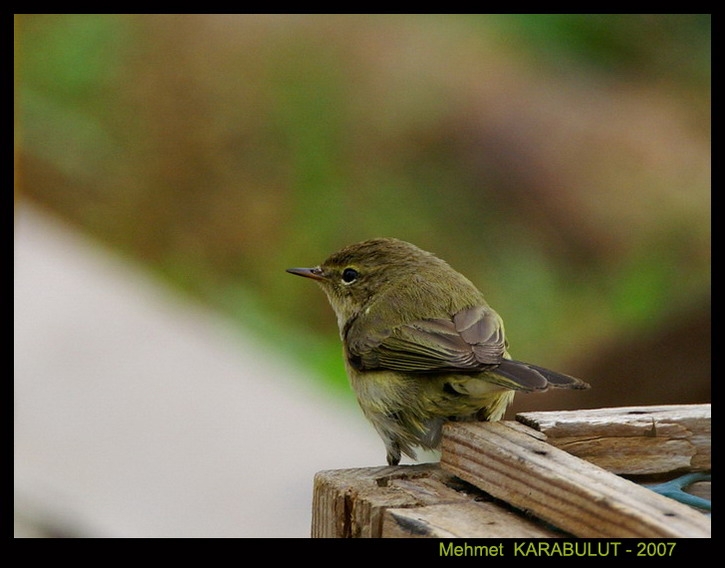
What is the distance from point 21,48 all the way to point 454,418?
24.2ft

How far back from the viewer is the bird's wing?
13.5 feet

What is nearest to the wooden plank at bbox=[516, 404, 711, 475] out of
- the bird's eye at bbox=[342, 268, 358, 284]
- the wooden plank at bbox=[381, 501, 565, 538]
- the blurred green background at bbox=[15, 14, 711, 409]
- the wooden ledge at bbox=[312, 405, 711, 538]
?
the wooden ledge at bbox=[312, 405, 711, 538]

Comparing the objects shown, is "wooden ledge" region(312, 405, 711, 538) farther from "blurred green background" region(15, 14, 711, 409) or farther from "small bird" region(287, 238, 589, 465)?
"blurred green background" region(15, 14, 711, 409)

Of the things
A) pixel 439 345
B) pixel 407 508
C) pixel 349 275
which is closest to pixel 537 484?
pixel 407 508

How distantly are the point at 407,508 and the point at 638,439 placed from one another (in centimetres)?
90

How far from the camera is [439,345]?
4234 millimetres

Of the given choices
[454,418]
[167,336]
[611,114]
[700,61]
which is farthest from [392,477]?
[700,61]

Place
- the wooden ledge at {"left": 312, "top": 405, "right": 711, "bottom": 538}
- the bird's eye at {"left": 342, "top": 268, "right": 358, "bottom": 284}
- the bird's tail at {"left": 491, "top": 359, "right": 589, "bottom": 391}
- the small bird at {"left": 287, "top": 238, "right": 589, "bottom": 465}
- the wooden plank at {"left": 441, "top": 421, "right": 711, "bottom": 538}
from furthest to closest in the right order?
the bird's eye at {"left": 342, "top": 268, "right": 358, "bottom": 284}, the small bird at {"left": 287, "top": 238, "right": 589, "bottom": 465}, the bird's tail at {"left": 491, "top": 359, "right": 589, "bottom": 391}, the wooden ledge at {"left": 312, "top": 405, "right": 711, "bottom": 538}, the wooden plank at {"left": 441, "top": 421, "right": 711, "bottom": 538}

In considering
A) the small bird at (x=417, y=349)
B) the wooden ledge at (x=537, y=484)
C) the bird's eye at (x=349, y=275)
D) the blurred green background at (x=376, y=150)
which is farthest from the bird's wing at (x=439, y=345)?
the blurred green background at (x=376, y=150)

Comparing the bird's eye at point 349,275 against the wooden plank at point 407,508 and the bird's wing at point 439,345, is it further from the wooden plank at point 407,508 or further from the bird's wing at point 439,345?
the wooden plank at point 407,508

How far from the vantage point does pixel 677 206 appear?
352 inches

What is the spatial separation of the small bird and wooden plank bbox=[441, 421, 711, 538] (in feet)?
1.52

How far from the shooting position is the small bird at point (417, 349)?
4.07 meters

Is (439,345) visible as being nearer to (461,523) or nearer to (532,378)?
(532,378)
